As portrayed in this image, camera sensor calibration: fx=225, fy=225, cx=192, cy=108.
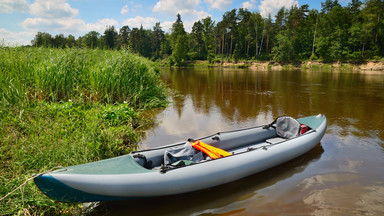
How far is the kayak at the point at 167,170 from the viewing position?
250cm

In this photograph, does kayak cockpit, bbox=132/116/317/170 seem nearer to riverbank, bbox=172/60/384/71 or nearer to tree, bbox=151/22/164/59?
riverbank, bbox=172/60/384/71

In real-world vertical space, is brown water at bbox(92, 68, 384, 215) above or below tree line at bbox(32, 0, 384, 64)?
below

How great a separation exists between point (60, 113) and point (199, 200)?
129 inches

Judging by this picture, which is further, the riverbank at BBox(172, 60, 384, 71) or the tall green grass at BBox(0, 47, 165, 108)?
the riverbank at BBox(172, 60, 384, 71)

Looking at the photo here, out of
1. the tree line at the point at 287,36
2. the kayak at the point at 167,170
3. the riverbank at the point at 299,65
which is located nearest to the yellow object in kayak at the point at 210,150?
the kayak at the point at 167,170

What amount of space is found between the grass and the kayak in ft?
1.33

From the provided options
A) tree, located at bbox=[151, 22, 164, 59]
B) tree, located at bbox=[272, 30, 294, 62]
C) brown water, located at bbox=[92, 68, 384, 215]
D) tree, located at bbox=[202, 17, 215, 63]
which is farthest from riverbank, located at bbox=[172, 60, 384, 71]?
brown water, located at bbox=[92, 68, 384, 215]

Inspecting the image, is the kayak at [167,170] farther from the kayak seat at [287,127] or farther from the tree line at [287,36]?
the tree line at [287,36]

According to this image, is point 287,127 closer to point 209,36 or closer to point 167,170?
point 167,170

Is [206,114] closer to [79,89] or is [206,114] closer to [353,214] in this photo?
[79,89]

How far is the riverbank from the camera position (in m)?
29.6

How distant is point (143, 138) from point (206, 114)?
3.00 metres

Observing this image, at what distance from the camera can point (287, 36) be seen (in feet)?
133

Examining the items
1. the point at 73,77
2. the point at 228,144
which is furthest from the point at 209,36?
the point at 228,144
